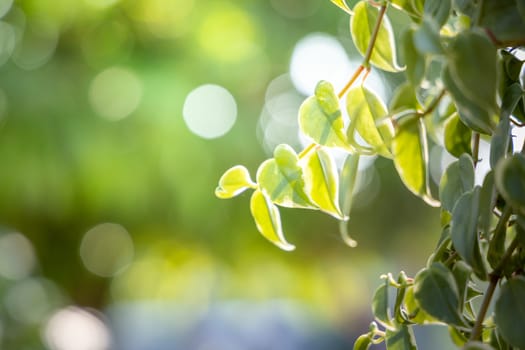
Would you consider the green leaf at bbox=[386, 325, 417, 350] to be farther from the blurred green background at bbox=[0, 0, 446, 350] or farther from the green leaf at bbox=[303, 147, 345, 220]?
the blurred green background at bbox=[0, 0, 446, 350]

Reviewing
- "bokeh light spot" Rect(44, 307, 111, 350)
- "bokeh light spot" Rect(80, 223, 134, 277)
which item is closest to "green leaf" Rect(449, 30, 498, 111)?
"bokeh light spot" Rect(44, 307, 111, 350)

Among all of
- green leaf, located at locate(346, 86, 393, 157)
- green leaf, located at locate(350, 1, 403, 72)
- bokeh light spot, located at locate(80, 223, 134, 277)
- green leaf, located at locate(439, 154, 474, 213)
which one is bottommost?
bokeh light spot, located at locate(80, 223, 134, 277)

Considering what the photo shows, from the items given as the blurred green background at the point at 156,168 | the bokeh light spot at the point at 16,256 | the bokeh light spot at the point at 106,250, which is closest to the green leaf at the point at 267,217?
the blurred green background at the point at 156,168

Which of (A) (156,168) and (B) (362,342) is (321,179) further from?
(A) (156,168)

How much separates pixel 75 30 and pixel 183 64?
378mm

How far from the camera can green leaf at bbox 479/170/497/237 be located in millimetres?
198

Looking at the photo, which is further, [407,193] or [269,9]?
[407,193]

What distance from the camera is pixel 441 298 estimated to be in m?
0.20

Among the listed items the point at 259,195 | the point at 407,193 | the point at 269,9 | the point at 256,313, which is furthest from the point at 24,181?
the point at 259,195

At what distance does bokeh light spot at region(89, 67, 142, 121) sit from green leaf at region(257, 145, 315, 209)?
208 cm

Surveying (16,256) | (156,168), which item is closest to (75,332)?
(16,256)

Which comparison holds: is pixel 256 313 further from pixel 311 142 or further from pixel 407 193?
pixel 311 142

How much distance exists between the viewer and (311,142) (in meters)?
0.26

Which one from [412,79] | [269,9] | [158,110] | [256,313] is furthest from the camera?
[256,313]
